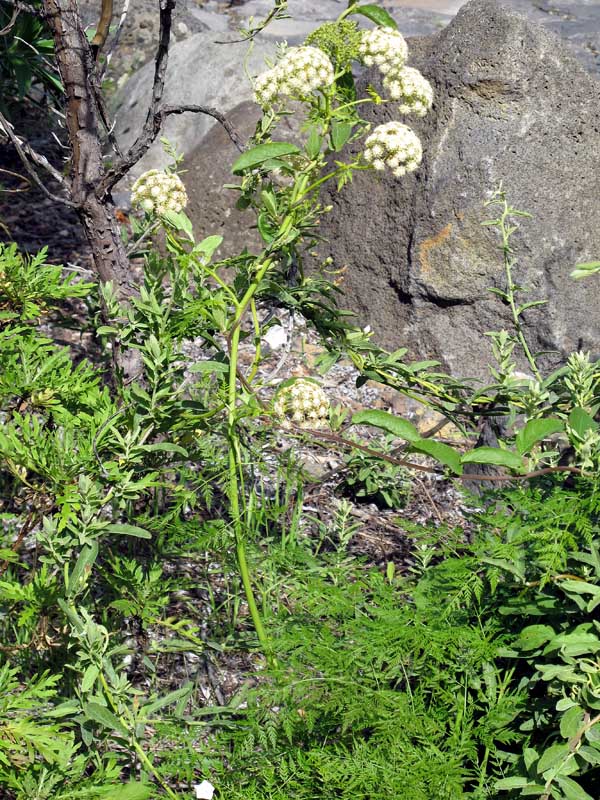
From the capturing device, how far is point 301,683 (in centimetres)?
167

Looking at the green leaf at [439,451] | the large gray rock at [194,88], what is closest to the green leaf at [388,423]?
the green leaf at [439,451]

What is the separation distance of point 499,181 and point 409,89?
2008 mm

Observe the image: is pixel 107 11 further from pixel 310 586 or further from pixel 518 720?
pixel 518 720

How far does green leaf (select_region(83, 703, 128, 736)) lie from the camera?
163cm

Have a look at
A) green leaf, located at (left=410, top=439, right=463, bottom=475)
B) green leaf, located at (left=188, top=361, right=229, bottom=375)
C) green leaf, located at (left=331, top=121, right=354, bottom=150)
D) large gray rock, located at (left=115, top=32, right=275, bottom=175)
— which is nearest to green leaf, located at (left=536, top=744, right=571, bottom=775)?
green leaf, located at (left=410, top=439, right=463, bottom=475)

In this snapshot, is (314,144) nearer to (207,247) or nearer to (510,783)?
(207,247)

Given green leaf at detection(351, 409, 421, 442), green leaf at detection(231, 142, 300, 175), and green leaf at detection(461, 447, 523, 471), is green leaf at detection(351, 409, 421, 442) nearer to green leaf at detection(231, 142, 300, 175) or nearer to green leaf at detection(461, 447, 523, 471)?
green leaf at detection(461, 447, 523, 471)

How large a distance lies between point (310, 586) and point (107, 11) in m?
1.76

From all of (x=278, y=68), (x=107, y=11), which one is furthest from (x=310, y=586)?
(x=107, y=11)

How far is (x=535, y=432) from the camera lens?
164cm

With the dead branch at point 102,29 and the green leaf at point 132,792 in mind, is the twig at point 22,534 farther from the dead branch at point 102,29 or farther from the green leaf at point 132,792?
the dead branch at point 102,29

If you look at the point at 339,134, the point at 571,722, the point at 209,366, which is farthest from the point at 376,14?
the point at 571,722

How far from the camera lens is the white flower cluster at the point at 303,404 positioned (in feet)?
6.07

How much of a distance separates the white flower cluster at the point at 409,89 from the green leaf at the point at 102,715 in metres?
1.30
